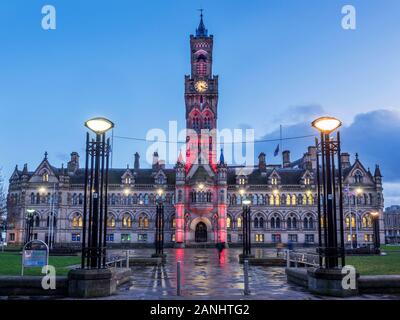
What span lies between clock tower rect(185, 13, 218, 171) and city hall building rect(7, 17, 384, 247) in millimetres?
204

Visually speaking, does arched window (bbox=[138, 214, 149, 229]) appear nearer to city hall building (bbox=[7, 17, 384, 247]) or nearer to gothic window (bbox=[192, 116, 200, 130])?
city hall building (bbox=[7, 17, 384, 247])

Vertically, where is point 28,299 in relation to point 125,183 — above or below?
below

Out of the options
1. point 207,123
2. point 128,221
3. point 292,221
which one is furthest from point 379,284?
point 207,123

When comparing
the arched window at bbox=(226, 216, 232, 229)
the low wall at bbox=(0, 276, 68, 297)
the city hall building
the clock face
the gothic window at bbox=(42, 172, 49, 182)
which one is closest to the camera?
the low wall at bbox=(0, 276, 68, 297)

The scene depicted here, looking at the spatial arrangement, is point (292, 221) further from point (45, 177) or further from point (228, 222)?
point (45, 177)

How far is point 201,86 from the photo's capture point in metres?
82.6

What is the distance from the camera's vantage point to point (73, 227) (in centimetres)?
7656

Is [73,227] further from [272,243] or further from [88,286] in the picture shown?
[88,286]

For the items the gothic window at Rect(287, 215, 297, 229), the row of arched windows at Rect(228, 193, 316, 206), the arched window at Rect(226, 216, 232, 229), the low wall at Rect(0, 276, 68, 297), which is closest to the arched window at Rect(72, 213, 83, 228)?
the arched window at Rect(226, 216, 232, 229)

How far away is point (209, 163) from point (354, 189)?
27596 millimetres

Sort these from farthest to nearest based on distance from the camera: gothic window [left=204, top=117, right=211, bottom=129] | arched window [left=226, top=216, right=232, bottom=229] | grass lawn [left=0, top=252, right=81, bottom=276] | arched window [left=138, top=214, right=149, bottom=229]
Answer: gothic window [left=204, top=117, right=211, bottom=129], arched window [left=138, top=214, right=149, bottom=229], arched window [left=226, top=216, right=232, bottom=229], grass lawn [left=0, top=252, right=81, bottom=276]

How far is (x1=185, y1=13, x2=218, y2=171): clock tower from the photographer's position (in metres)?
79.3
